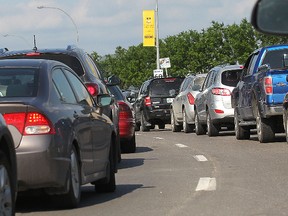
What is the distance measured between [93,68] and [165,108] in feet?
59.3

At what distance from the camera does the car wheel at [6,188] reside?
6391 mm

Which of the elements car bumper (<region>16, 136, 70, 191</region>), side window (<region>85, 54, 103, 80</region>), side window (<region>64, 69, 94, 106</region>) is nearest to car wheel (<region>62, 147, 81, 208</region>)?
car bumper (<region>16, 136, 70, 191</region>)

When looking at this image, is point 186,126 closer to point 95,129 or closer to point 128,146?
point 128,146

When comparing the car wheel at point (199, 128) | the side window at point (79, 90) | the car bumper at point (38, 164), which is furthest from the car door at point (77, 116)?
the car wheel at point (199, 128)

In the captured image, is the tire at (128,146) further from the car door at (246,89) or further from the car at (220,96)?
the car at (220,96)

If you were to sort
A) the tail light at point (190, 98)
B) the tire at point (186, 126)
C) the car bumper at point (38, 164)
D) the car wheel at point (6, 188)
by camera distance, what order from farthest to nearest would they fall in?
1. the tire at point (186, 126)
2. the tail light at point (190, 98)
3. the car bumper at point (38, 164)
4. the car wheel at point (6, 188)

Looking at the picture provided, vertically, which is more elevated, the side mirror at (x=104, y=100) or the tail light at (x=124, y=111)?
the side mirror at (x=104, y=100)

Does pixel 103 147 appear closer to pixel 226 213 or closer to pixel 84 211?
pixel 84 211

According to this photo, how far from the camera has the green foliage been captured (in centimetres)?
8806

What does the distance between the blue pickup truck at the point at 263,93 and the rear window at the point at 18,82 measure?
890 cm

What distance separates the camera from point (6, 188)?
652cm

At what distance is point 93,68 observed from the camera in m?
14.5

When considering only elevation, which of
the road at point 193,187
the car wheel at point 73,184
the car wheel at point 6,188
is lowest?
the road at point 193,187

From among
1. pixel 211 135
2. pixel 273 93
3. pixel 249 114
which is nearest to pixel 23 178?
pixel 273 93
